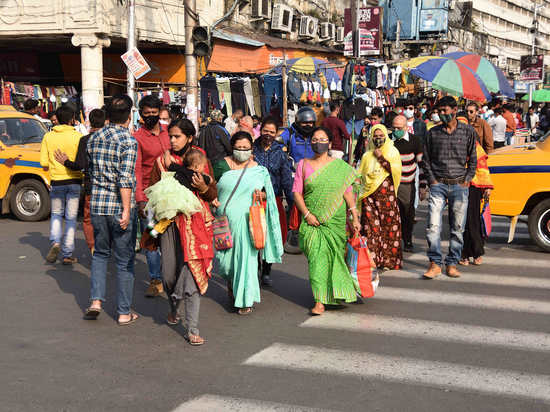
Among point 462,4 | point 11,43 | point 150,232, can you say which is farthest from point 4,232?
point 462,4

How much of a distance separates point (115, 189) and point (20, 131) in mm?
7752

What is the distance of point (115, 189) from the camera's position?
5.65 meters

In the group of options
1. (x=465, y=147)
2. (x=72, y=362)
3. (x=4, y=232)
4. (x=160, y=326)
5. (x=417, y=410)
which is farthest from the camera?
(x=4, y=232)

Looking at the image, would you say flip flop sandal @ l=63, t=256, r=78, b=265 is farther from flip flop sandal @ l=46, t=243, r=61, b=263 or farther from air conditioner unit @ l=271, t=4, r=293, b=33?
air conditioner unit @ l=271, t=4, r=293, b=33

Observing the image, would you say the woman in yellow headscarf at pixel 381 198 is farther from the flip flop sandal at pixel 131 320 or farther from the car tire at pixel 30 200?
the car tire at pixel 30 200

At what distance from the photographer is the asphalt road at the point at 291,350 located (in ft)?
13.5

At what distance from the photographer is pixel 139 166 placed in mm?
6355

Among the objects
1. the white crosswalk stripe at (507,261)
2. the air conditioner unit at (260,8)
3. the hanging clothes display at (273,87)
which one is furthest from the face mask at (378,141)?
the air conditioner unit at (260,8)

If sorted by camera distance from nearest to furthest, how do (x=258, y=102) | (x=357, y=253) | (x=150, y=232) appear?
(x=150, y=232) < (x=357, y=253) < (x=258, y=102)

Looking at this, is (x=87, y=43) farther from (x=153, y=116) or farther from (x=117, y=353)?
(x=117, y=353)

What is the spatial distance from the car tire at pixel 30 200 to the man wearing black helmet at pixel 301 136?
5419 millimetres

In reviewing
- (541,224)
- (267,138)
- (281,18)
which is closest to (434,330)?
(267,138)

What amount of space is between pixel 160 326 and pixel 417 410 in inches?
107

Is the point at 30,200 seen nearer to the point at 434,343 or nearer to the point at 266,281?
the point at 266,281
